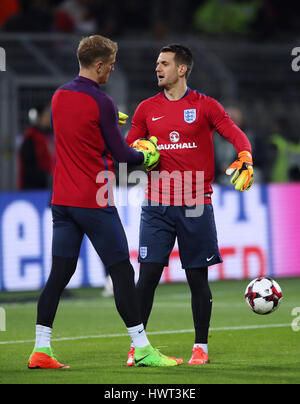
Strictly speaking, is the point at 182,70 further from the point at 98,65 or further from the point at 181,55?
the point at 98,65

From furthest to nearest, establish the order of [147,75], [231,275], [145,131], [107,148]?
[147,75] → [231,275] → [145,131] → [107,148]

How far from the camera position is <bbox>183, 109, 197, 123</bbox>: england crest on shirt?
288 inches

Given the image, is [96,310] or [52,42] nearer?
[96,310]

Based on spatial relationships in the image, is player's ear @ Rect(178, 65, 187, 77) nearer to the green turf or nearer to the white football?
the white football

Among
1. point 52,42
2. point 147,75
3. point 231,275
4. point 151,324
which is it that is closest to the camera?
point 151,324

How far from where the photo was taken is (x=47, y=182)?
46.2 ft

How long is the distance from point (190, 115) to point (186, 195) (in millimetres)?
583

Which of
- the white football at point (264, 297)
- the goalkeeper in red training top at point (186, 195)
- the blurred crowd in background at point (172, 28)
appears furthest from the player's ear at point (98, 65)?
the blurred crowd in background at point (172, 28)

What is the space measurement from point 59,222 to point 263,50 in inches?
434

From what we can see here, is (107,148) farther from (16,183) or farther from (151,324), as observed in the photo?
(16,183)

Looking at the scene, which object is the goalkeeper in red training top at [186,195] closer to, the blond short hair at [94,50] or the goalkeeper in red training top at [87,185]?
the goalkeeper in red training top at [87,185]

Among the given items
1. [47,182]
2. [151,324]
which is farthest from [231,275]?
[151,324]

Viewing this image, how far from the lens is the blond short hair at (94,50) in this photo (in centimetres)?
673

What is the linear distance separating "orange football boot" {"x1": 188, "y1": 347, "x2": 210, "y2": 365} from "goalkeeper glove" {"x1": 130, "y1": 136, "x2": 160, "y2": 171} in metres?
1.38
